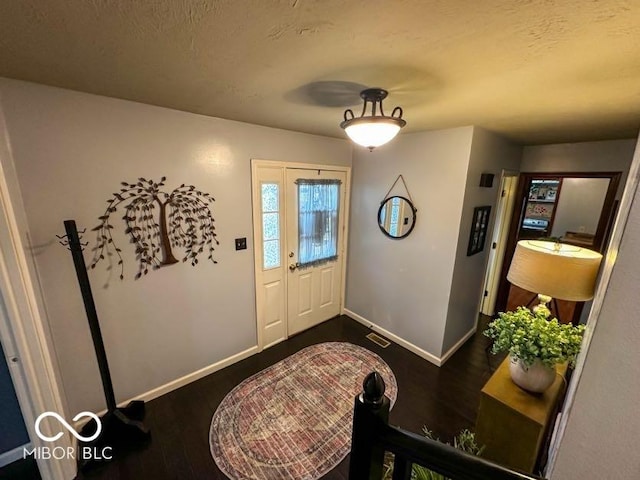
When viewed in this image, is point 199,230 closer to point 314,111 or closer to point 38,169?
point 38,169

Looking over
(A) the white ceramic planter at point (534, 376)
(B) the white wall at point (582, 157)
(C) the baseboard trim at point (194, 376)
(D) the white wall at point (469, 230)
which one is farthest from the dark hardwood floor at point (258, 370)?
(B) the white wall at point (582, 157)

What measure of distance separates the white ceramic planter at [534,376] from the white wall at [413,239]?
3.65 ft

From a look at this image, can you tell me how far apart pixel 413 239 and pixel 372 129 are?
172 cm

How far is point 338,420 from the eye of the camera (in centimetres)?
208

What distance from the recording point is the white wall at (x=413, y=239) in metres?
2.47

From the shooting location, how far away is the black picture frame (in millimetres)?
2660

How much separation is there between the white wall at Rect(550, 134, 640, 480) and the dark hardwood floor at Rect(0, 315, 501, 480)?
5.48 ft

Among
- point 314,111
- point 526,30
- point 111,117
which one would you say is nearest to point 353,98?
point 314,111

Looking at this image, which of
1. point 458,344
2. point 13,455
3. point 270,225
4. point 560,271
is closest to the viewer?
point 560,271

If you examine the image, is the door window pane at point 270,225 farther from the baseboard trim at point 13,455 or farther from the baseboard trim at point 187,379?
the baseboard trim at point 13,455

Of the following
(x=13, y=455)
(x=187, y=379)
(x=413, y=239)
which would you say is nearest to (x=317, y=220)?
(x=413, y=239)

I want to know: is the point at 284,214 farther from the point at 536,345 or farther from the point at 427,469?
the point at 427,469

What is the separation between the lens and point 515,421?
1.41 m

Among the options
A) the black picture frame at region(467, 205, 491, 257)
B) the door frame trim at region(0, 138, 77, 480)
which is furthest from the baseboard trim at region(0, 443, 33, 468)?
the black picture frame at region(467, 205, 491, 257)
